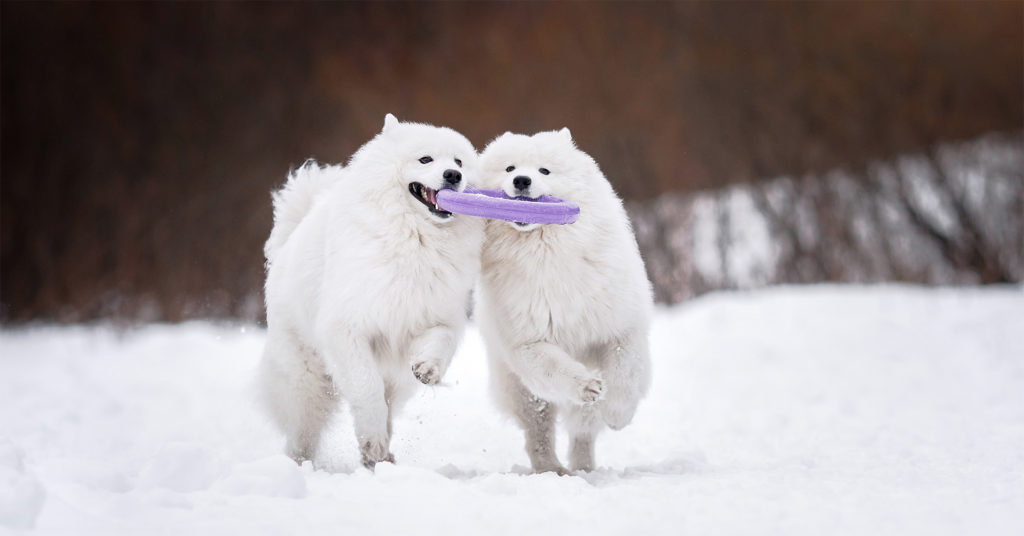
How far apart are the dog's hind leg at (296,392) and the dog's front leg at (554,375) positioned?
1.07 metres

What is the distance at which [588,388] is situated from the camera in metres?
3.92

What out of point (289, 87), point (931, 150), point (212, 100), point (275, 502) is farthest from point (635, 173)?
point (275, 502)

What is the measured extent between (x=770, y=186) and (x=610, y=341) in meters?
6.93

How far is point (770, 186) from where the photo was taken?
34.9ft

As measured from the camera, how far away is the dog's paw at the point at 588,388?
3.93 metres

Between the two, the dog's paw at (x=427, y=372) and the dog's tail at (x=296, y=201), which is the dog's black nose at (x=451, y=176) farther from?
the dog's tail at (x=296, y=201)

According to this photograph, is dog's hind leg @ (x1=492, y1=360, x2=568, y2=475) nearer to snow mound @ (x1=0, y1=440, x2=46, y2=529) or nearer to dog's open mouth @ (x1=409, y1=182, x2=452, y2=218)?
dog's open mouth @ (x1=409, y1=182, x2=452, y2=218)

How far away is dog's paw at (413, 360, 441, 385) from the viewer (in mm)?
3691

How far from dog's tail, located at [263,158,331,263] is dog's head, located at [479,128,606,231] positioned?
109 centimetres

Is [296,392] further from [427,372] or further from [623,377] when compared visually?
[623,377]

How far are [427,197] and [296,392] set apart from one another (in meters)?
1.31

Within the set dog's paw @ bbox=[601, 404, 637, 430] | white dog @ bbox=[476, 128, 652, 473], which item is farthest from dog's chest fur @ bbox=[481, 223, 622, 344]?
dog's paw @ bbox=[601, 404, 637, 430]

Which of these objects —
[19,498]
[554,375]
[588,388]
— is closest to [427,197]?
[554,375]

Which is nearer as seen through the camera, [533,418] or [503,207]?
[503,207]
